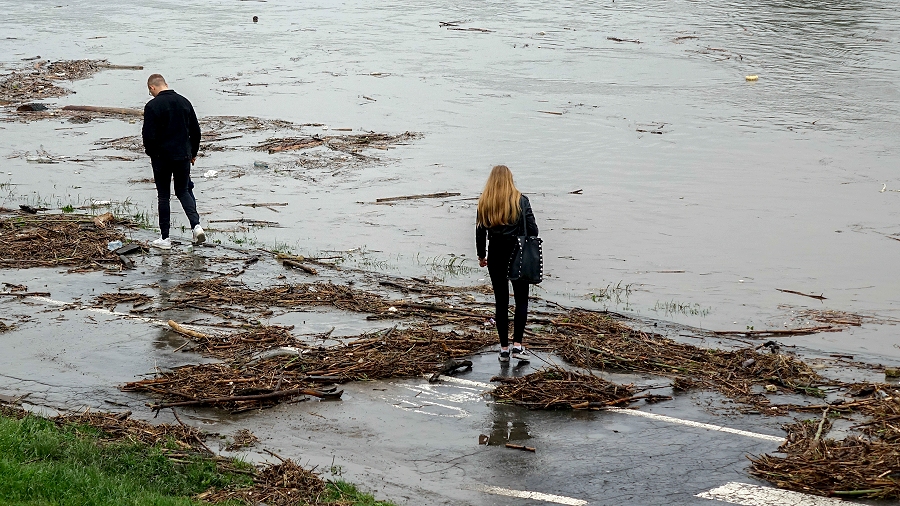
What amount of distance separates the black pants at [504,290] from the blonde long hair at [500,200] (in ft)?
0.80

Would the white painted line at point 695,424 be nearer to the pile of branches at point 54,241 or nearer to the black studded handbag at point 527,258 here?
the black studded handbag at point 527,258

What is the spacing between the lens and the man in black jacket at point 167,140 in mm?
13695

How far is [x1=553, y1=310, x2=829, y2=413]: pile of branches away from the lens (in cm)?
915

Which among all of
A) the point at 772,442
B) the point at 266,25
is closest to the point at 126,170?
the point at 772,442

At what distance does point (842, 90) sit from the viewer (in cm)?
3067

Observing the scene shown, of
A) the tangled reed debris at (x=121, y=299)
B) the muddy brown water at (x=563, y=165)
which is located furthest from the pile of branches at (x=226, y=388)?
the tangled reed debris at (x=121, y=299)

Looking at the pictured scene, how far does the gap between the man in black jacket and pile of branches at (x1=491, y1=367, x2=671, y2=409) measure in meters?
6.61

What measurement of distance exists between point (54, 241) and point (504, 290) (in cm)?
685

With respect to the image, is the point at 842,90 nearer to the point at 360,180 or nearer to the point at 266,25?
the point at 360,180

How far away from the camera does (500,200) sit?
9562 millimetres

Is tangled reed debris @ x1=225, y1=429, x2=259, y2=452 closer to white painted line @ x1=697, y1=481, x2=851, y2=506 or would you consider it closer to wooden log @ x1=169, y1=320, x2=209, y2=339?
wooden log @ x1=169, y1=320, x2=209, y2=339

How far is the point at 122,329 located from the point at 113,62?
93.3ft

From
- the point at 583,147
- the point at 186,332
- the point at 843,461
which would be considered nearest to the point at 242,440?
the point at 186,332

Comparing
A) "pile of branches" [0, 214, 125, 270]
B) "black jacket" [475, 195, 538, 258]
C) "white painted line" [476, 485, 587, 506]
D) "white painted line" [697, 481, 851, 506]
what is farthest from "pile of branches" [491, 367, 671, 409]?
"pile of branches" [0, 214, 125, 270]
